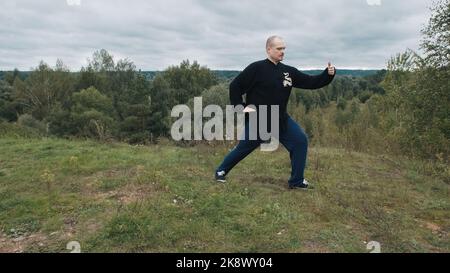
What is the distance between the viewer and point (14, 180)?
22.9ft

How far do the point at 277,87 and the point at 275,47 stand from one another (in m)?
0.56

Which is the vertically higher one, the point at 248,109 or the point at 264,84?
the point at 264,84

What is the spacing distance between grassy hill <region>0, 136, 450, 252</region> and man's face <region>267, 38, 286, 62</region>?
1.98 metres

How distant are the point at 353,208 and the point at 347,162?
11.0ft

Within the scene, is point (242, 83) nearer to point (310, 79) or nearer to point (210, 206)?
point (310, 79)

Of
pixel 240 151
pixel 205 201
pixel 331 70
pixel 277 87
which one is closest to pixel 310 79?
pixel 331 70

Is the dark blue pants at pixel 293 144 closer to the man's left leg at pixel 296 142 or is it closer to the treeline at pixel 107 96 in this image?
the man's left leg at pixel 296 142

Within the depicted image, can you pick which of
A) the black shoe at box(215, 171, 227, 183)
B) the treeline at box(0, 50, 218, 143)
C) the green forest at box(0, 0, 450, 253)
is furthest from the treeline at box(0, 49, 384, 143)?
the black shoe at box(215, 171, 227, 183)

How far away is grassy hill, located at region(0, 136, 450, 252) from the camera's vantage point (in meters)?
4.54

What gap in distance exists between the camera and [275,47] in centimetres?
583

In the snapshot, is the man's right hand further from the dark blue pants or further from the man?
the dark blue pants

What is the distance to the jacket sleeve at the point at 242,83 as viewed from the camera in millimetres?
5875
